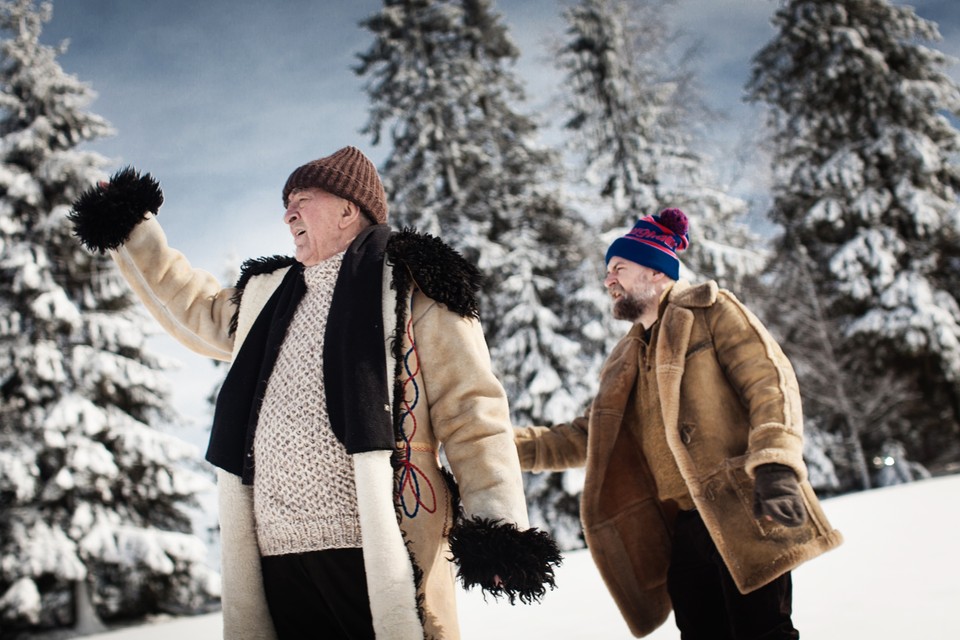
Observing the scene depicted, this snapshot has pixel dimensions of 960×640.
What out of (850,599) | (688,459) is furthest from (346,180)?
(850,599)

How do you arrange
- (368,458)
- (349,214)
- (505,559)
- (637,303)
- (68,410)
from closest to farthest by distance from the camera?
1. (505,559)
2. (368,458)
3. (349,214)
4. (637,303)
5. (68,410)

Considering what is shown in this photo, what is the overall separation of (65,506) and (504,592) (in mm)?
13300

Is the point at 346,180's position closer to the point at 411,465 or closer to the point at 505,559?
the point at 411,465

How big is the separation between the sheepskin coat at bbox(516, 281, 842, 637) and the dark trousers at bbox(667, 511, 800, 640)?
0.12 m

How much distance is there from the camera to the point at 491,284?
633 inches

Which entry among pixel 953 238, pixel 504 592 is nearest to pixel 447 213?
pixel 953 238

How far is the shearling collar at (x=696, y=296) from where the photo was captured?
3.01 m

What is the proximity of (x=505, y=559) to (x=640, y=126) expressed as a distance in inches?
643

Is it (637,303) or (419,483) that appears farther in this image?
(637,303)

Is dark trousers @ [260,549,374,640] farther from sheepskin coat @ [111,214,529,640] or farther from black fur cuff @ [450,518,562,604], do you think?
black fur cuff @ [450,518,562,604]

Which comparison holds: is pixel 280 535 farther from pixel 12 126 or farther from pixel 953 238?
pixel 953 238

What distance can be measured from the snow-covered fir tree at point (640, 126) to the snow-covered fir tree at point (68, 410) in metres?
10.5

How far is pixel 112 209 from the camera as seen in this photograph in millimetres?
2465

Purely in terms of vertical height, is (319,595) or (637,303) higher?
(637,303)
